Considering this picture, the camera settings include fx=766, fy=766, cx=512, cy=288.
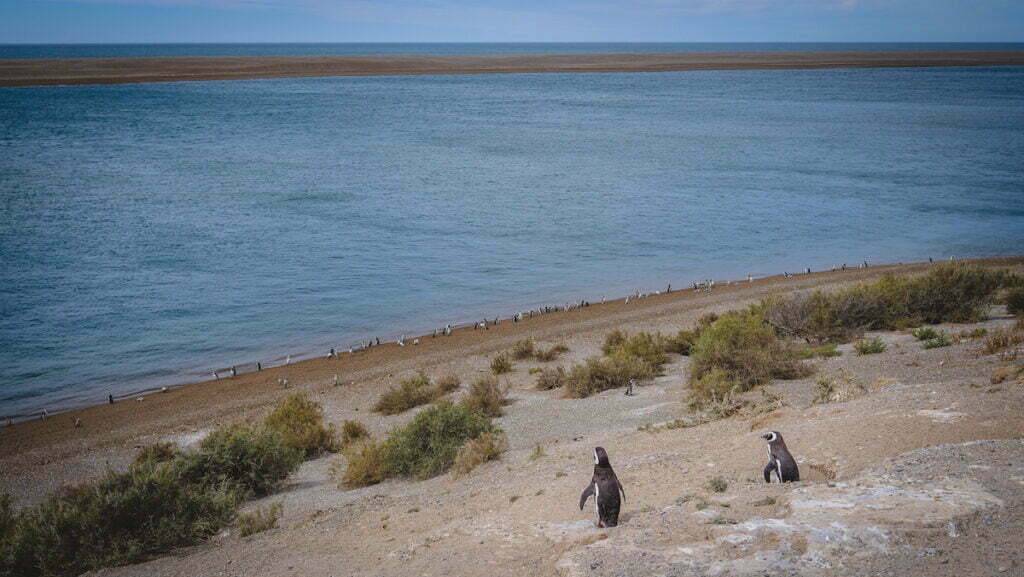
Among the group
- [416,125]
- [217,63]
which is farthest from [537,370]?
[217,63]

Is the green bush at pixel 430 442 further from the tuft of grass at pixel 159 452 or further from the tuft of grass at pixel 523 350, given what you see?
the tuft of grass at pixel 523 350

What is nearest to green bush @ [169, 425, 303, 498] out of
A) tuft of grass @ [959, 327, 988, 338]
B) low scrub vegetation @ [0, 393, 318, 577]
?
low scrub vegetation @ [0, 393, 318, 577]

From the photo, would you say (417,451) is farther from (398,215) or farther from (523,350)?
A: (398,215)

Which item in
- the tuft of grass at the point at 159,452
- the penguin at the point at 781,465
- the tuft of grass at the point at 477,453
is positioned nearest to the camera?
the penguin at the point at 781,465

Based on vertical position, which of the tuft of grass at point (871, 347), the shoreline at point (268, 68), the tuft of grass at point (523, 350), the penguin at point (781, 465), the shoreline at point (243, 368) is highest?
the shoreline at point (268, 68)

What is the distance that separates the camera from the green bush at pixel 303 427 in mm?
14047

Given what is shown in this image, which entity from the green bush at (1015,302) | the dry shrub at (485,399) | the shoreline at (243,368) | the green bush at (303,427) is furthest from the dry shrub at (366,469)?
the green bush at (1015,302)

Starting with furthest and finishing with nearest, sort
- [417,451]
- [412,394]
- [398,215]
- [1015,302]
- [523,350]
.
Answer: [398,215], [523,350], [1015,302], [412,394], [417,451]

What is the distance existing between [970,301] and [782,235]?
17189 mm

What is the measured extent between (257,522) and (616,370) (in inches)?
327

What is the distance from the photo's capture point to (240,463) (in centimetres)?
1227

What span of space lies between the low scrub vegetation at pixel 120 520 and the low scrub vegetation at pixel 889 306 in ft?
41.5

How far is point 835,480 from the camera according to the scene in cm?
840

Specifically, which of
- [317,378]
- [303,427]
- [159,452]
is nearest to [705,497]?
[303,427]
